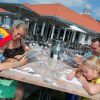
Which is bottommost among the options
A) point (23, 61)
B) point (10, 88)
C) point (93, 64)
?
point (10, 88)

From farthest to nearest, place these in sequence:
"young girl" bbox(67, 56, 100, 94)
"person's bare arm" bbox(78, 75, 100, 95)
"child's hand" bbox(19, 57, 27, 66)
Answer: "child's hand" bbox(19, 57, 27, 66) → "young girl" bbox(67, 56, 100, 94) → "person's bare arm" bbox(78, 75, 100, 95)

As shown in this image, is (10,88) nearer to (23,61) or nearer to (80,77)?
(23,61)

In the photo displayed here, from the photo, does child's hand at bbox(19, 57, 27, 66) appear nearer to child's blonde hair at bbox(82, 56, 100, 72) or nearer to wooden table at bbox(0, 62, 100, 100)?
wooden table at bbox(0, 62, 100, 100)

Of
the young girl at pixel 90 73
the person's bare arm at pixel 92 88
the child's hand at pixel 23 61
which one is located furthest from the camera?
the child's hand at pixel 23 61

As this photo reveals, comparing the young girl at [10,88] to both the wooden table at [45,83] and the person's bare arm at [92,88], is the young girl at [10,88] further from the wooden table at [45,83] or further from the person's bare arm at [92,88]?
the person's bare arm at [92,88]

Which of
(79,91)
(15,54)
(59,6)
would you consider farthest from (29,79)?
(59,6)

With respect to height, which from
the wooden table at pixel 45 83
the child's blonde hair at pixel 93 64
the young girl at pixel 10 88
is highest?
the child's blonde hair at pixel 93 64

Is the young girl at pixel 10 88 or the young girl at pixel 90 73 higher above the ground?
the young girl at pixel 90 73

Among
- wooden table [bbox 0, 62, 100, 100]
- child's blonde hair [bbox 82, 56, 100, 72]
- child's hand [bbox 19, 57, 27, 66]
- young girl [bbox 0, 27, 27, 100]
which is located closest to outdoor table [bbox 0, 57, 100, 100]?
wooden table [bbox 0, 62, 100, 100]

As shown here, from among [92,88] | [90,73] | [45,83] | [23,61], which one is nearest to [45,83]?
[45,83]

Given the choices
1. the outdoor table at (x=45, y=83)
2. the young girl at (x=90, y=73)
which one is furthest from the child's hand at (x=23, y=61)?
the young girl at (x=90, y=73)

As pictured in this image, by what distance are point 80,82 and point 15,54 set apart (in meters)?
1.33

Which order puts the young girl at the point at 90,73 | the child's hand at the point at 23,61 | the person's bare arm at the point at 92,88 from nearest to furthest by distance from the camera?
the person's bare arm at the point at 92,88 < the young girl at the point at 90,73 < the child's hand at the point at 23,61

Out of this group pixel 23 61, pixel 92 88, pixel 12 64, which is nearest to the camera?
pixel 92 88
